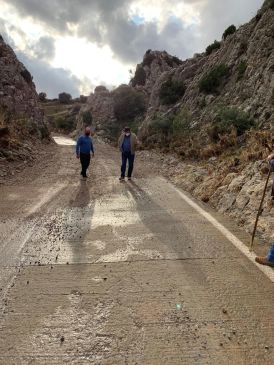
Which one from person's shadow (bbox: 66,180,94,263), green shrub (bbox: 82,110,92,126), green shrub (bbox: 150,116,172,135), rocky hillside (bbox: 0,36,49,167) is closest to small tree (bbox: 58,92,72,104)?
green shrub (bbox: 82,110,92,126)

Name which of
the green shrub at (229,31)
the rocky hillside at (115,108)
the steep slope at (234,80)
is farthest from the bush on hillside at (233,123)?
the rocky hillside at (115,108)

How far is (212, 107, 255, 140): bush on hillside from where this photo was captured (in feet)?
56.6

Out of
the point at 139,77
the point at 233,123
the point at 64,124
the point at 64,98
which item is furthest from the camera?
the point at 64,98

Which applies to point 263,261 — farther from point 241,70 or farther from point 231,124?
point 241,70

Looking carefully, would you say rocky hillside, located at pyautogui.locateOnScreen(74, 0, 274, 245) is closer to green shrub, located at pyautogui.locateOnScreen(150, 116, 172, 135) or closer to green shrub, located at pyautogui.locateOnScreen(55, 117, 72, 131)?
green shrub, located at pyautogui.locateOnScreen(150, 116, 172, 135)

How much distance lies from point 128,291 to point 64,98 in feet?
329

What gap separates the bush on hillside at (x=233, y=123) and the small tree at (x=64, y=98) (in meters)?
85.3

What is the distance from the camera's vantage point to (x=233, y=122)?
58.3 ft

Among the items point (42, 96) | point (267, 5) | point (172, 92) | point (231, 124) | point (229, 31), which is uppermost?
point (267, 5)

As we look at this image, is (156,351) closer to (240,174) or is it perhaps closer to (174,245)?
(174,245)

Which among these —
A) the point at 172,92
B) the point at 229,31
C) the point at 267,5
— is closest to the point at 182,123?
the point at 172,92

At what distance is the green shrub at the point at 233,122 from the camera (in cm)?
1725

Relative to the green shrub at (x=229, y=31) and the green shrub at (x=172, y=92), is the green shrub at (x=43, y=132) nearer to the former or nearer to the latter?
the green shrub at (x=172, y=92)

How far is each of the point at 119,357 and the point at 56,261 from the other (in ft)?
8.60
